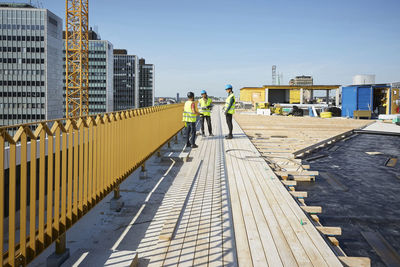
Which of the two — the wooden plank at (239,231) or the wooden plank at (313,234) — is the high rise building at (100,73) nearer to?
the wooden plank at (239,231)

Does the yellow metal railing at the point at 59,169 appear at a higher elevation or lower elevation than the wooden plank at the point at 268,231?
higher

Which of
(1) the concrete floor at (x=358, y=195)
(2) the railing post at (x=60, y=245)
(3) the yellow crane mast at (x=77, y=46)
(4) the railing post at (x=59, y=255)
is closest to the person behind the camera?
(4) the railing post at (x=59, y=255)

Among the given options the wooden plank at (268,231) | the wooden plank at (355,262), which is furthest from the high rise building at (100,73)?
the wooden plank at (355,262)

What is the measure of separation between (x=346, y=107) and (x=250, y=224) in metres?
34.6

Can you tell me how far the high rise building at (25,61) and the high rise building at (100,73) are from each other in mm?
26883

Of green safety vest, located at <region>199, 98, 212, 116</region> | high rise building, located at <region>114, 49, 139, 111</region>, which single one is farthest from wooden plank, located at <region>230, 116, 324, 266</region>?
high rise building, located at <region>114, 49, 139, 111</region>

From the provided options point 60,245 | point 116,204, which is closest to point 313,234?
point 60,245

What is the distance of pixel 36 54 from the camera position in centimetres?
12156

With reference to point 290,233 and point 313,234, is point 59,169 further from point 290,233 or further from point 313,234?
point 313,234

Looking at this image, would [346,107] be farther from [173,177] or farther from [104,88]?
[104,88]

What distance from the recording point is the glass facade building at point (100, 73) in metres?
153

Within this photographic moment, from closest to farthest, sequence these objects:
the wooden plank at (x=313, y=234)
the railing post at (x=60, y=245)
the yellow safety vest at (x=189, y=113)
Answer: the wooden plank at (x=313, y=234), the railing post at (x=60, y=245), the yellow safety vest at (x=189, y=113)

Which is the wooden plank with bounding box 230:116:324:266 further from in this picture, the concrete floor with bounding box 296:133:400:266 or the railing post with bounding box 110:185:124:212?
the railing post with bounding box 110:185:124:212

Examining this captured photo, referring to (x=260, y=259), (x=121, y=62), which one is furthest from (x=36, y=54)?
(x=260, y=259)
